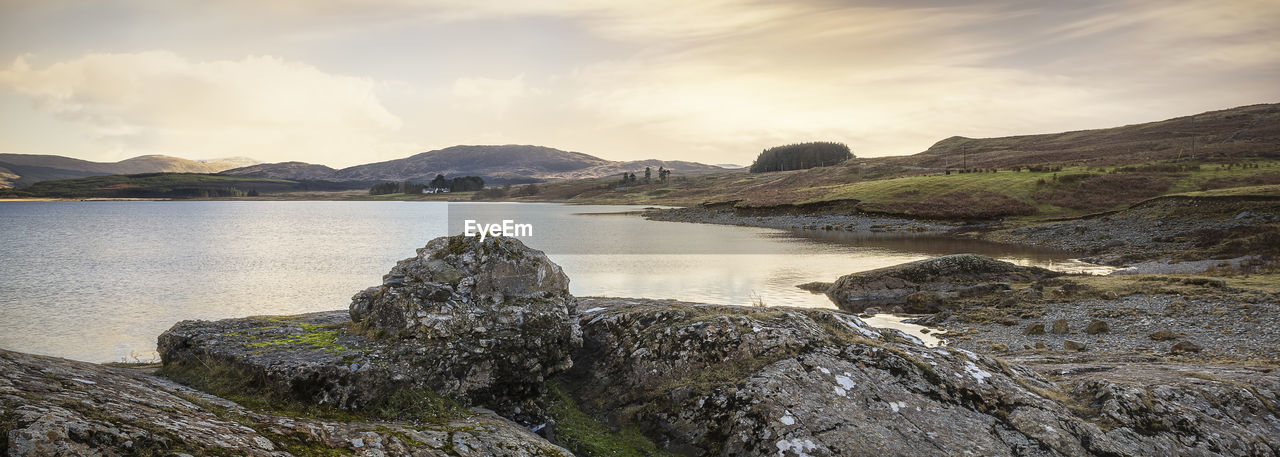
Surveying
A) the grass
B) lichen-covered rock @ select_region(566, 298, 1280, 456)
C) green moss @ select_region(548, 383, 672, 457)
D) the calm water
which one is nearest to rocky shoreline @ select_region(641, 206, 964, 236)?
the calm water

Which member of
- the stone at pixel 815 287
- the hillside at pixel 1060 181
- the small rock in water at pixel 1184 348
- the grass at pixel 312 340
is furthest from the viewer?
the hillside at pixel 1060 181

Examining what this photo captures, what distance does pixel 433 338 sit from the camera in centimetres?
883

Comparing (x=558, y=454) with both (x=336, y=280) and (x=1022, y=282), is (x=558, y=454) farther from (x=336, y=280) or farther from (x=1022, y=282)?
(x=336, y=280)

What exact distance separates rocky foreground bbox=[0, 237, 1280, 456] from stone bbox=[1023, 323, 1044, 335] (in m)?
8.98

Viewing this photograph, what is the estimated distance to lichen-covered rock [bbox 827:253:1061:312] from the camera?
1063 inches

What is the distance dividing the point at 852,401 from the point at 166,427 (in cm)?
772

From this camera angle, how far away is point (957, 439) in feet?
25.6

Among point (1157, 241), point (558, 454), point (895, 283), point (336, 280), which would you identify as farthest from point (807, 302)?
point (1157, 241)

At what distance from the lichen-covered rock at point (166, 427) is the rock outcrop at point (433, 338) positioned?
2.84 ft

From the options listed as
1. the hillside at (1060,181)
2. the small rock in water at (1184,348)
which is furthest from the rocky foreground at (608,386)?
the hillside at (1060,181)

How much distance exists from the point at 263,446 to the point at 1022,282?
31958mm

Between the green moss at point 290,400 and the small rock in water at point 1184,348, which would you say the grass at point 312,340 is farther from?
the small rock in water at point 1184,348

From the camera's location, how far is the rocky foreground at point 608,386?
23.2ft

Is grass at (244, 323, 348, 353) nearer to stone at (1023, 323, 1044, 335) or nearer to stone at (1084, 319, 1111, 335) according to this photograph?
stone at (1023, 323, 1044, 335)
